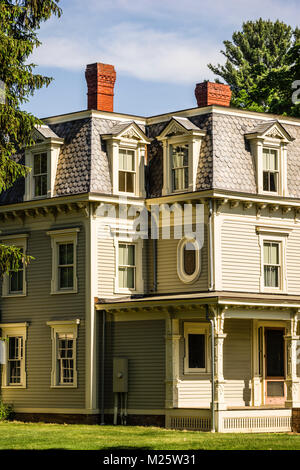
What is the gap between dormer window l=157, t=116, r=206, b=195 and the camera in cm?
3828

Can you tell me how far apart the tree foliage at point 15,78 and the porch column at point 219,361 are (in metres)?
6.35

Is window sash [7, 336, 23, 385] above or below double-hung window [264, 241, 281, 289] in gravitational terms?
below

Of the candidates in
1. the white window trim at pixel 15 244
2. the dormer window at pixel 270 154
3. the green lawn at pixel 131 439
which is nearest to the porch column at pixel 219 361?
the green lawn at pixel 131 439

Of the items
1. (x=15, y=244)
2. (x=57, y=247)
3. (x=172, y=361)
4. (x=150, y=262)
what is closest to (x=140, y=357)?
(x=172, y=361)

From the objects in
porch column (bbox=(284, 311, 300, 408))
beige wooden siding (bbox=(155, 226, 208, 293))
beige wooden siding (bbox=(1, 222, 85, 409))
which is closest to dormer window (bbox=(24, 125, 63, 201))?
beige wooden siding (bbox=(1, 222, 85, 409))

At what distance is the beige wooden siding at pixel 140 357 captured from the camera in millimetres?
36562

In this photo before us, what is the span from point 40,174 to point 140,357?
7704 millimetres

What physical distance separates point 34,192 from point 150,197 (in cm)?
417

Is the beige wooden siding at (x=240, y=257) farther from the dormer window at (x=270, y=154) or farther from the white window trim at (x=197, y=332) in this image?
the dormer window at (x=270, y=154)

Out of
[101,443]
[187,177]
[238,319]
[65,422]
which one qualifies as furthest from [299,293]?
[101,443]

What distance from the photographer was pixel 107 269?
127ft

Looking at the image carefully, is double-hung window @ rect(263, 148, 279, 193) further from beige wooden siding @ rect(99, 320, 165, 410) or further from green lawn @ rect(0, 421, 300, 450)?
green lawn @ rect(0, 421, 300, 450)

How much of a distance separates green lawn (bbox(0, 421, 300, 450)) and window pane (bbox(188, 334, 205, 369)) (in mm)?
2993

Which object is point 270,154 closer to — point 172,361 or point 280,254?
point 280,254
